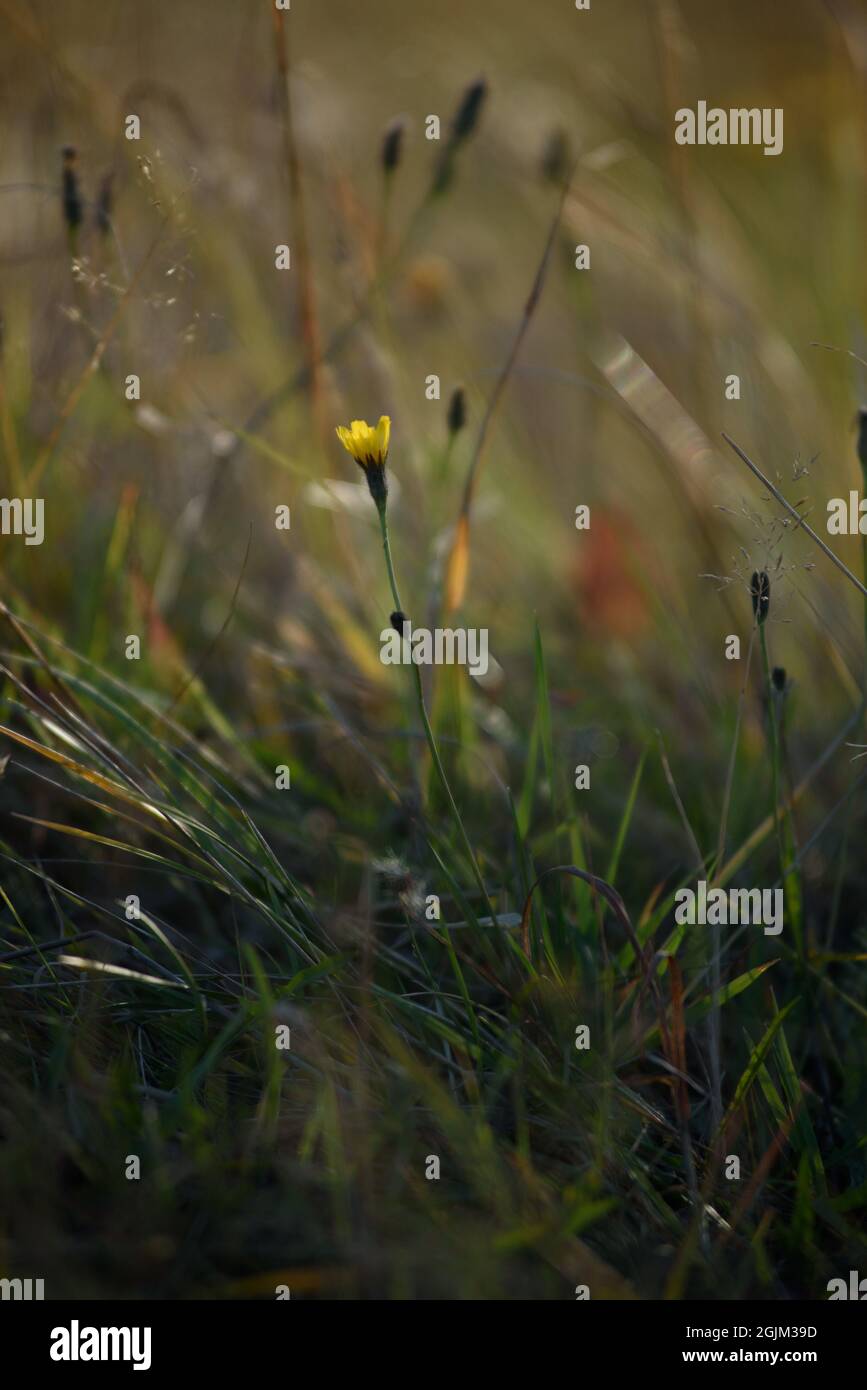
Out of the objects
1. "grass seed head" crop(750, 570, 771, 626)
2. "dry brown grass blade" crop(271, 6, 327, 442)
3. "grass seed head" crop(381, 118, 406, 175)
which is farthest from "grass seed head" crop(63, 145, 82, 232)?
"grass seed head" crop(750, 570, 771, 626)

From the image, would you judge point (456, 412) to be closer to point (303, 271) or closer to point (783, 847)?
point (303, 271)

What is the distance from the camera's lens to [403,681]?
51.8 inches

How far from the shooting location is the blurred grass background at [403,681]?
0.78m

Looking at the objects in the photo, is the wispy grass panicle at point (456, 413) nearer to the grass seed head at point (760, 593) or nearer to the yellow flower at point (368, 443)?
the yellow flower at point (368, 443)

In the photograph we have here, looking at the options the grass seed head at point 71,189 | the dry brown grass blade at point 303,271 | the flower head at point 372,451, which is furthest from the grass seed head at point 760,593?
the grass seed head at point 71,189

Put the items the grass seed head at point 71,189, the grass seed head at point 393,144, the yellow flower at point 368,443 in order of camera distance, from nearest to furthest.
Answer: the yellow flower at point 368,443 → the grass seed head at point 71,189 → the grass seed head at point 393,144

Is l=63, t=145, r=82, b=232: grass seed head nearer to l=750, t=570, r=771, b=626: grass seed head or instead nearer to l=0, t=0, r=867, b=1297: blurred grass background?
l=0, t=0, r=867, b=1297: blurred grass background

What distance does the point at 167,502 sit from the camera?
1.60 metres

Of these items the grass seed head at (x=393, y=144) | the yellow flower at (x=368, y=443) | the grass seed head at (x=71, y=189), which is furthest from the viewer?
the grass seed head at (x=393, y=144)

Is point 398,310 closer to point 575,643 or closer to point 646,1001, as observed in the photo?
point 575,643

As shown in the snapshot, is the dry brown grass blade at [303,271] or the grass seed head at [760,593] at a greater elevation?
the dry brown grass blade at [303,271]


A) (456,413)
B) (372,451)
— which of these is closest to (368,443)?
(372,451)

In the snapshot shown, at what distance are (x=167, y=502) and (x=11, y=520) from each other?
320mm

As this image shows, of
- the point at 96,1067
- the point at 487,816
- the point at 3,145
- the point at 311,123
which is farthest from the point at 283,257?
the point at 96,1067
